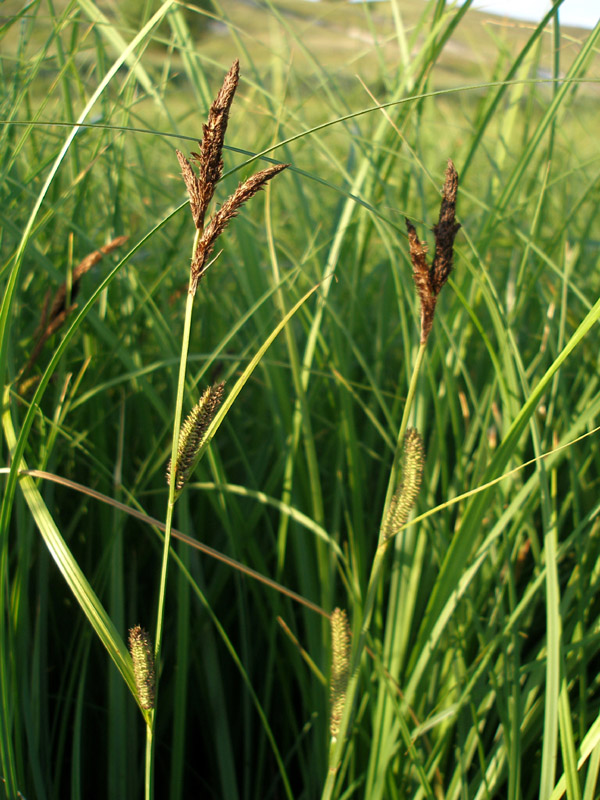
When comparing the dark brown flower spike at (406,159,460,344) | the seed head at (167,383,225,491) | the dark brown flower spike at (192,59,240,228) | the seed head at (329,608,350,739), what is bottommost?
the seed head at (329,608,350,739)

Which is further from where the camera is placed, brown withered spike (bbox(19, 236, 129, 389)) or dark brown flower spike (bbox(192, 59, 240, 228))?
brown withered spike (bbox(19, 236, 129, 389))

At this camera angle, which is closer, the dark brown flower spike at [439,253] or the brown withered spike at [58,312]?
the dark brown flower spike at [439,253]

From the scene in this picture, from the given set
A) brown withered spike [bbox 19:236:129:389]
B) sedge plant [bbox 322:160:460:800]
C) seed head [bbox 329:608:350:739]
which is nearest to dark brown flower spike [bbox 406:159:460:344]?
sedge plant [bbox 322:160:460:800]

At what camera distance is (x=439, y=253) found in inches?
18.2

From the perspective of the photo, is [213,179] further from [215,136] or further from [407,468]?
[407,468]

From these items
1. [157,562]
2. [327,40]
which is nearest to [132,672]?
[157,562]

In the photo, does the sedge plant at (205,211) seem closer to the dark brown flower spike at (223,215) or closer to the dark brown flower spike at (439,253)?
the dark brown flower spike at (223,215)

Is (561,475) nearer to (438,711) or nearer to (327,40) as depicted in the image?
(438,711)

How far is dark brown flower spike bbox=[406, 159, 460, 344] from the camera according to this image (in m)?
0.46

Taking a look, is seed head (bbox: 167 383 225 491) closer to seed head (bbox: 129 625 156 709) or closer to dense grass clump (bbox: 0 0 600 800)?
dense grass clump (bbox: 0 0 600 800)

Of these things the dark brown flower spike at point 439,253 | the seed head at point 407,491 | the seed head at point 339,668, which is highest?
the dark brown flower spike at point 439,253

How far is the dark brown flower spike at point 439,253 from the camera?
0.46 m

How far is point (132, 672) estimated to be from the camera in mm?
513

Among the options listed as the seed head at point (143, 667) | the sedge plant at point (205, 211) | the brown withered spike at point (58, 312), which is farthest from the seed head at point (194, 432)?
the brown withered spike at point (58, 312)
